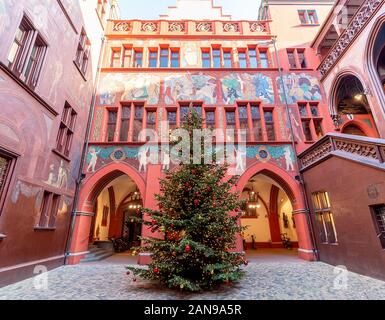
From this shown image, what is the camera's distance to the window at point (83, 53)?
9798 mm

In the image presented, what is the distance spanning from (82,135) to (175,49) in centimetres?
779

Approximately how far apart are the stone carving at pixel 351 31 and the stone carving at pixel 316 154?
17.1 feet

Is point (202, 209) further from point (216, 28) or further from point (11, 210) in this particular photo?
point (216, 28)

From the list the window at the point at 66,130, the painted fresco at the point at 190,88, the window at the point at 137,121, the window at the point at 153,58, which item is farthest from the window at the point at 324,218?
the window at the point at 153,58

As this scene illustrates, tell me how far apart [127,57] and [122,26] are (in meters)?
2.45

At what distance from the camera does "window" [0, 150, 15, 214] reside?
5500mm

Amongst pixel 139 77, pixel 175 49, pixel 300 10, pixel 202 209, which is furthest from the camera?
pixel 300 10

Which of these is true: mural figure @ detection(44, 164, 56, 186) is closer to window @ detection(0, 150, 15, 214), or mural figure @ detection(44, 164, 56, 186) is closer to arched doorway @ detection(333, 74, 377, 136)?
window @ detection(0, 150, 15, 214)

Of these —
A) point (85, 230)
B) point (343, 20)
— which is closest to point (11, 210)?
point (85, 230)

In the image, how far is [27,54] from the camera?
6508 millimetres

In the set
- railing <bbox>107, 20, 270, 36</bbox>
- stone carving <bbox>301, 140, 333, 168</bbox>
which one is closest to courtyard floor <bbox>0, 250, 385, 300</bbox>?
stone carving <bbox>301, 140, 333, 168</bbox>

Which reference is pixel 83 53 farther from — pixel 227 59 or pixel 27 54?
pixel 227 59

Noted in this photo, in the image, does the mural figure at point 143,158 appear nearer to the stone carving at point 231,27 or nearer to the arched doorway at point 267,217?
the arched doorway at point 267,217
